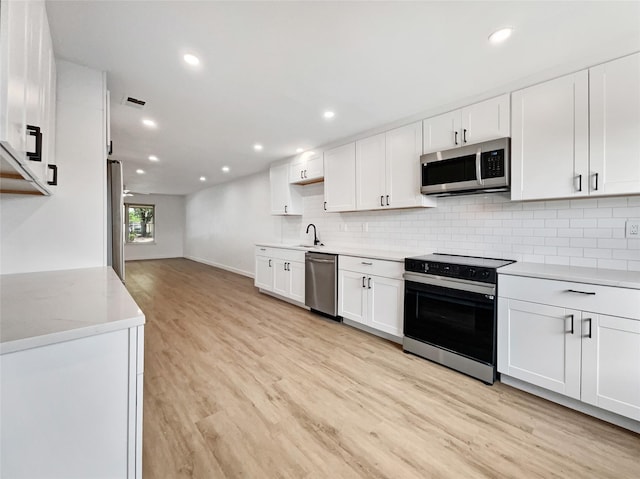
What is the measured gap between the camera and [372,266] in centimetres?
320

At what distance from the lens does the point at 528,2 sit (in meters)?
1.55

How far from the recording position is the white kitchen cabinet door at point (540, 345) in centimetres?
192

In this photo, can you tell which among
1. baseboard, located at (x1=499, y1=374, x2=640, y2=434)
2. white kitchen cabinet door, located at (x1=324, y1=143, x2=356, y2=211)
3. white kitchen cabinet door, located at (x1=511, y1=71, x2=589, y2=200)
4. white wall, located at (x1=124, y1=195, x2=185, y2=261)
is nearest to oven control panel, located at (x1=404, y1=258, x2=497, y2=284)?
white kitchen cabinet door, located at (x1=511, y1=71, x2=589, y2=200)

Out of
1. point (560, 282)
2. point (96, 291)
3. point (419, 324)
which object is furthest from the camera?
point (419, 324)

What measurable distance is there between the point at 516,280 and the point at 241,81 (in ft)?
9.09

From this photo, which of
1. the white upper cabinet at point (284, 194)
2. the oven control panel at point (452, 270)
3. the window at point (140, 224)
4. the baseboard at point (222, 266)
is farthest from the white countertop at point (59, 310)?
the window at point (140, 224)

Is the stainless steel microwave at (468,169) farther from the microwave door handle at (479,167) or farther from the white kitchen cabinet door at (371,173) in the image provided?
the white kitchen cabinet door at (371,173)

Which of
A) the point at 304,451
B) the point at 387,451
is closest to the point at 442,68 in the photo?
the point at 387,451

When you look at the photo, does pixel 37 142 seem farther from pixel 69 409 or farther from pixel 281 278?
pixel 281 278

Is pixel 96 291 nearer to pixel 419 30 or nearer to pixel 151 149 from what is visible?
pixel 419 30

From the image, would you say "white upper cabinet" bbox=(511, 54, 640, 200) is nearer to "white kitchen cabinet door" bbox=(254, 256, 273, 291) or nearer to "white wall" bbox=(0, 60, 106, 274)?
"white wall" bbox=(0, 60, 106, 274)

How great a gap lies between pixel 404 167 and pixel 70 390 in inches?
124

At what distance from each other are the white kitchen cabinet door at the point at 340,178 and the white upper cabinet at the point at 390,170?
0.36ft

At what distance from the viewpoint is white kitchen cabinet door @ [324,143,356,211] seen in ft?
12.4
